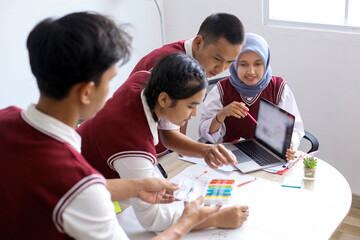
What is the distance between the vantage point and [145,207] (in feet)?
4.73

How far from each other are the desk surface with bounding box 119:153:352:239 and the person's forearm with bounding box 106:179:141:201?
0.25m

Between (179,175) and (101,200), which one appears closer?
(101,200)

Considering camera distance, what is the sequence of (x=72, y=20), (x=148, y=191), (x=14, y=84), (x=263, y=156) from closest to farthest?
(x=72, y=20) < (x=148, y=191) < (x=263, y=156) < (x=14, y=84)

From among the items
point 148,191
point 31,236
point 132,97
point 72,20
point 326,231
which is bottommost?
point 326,231

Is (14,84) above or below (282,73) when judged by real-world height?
above

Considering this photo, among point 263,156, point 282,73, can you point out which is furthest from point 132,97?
point 282,73

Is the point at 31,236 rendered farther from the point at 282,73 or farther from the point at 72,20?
the point at 282,73

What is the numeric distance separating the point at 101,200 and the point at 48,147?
0.16 metres

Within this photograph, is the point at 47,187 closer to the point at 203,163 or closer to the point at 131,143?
the point at 131,143

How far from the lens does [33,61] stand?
3.12 feet

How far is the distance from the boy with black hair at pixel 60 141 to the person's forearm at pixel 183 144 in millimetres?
771

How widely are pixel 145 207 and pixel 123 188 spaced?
0.16 meters

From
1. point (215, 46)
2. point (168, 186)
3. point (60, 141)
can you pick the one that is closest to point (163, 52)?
point (215, 46)

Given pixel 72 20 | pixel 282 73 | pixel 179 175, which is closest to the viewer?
pixel 72 20
